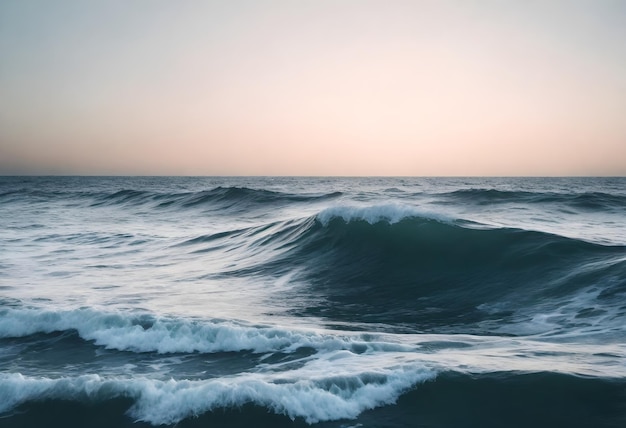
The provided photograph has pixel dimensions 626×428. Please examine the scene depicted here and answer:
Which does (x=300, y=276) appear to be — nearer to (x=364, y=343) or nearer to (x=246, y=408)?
(x=364, y=343)

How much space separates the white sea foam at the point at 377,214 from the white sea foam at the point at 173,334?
8954mm

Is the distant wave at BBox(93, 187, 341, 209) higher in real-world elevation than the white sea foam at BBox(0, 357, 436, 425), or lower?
higher

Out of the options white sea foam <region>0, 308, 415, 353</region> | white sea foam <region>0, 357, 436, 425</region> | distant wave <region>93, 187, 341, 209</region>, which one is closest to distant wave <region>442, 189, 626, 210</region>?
distant wave <region>93, 187, 341, 209</region>

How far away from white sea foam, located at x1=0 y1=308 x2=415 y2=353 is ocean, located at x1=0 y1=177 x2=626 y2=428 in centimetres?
3

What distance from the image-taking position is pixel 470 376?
18.0 ft

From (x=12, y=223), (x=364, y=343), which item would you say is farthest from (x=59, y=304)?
(x=12, y=223)

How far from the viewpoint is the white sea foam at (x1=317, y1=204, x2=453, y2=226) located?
1583 cm

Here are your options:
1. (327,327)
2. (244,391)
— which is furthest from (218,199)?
(244,391)

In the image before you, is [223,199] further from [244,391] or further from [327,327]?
[244,391]

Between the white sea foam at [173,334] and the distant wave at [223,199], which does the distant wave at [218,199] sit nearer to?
the distant wave at [223,199]

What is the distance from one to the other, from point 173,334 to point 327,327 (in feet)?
7.29

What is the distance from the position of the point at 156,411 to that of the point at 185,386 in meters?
0.41

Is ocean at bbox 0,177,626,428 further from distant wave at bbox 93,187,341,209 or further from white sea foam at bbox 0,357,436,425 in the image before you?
distant wave at bbox 93,187,341,209

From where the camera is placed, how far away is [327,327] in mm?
7949
